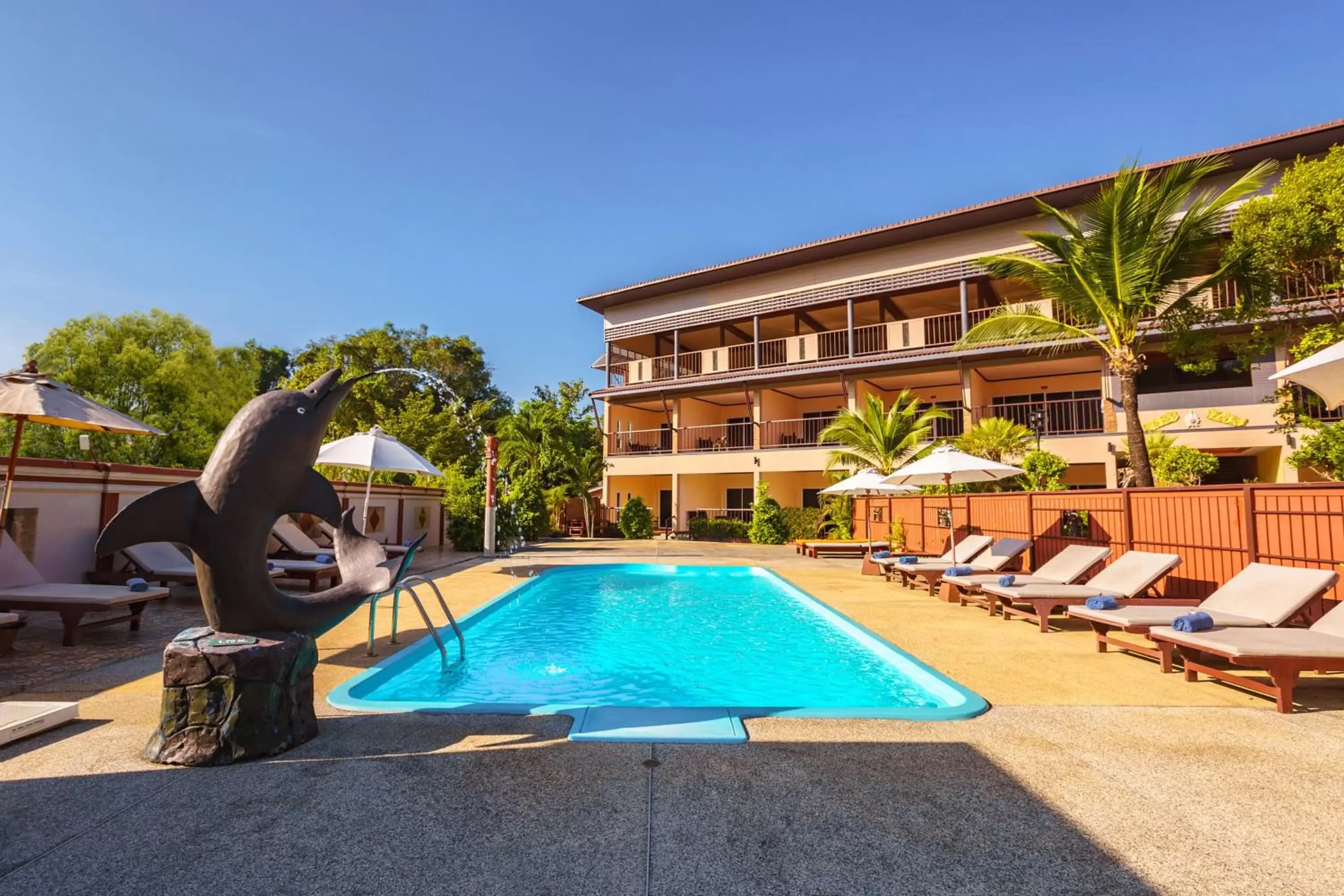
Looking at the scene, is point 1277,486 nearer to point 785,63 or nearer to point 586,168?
point 785,63

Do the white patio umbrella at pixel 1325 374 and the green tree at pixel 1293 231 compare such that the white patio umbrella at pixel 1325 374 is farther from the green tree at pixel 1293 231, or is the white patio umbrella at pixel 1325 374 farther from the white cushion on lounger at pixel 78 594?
the white cushion on lounger at pixel 78 594

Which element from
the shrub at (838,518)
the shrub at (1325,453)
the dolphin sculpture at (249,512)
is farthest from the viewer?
the shrub at (838,518)

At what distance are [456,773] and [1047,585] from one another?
731 centimetres

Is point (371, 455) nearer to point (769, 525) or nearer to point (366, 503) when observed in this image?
point (366, 503)

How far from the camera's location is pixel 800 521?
21.6 metres

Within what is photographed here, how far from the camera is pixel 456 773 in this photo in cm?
316

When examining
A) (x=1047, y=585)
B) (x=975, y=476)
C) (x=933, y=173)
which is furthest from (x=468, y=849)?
(x=933, y=173)

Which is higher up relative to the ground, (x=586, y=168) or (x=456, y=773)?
(x=586, y=168)

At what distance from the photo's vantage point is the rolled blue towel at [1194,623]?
4891 mm

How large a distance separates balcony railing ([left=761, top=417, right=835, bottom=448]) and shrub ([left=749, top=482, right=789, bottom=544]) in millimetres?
2368

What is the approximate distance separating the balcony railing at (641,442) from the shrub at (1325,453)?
58.2ft

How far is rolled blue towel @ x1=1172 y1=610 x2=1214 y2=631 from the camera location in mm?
4891

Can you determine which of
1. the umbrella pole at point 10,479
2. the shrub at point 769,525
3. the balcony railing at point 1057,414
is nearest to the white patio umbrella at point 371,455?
the umbrella pole at point 10,479

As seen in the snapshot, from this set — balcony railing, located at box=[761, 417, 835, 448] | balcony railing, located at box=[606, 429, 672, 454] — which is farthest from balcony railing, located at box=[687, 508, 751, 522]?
balcony railing, located at box=[761, 417, 835, 448]
